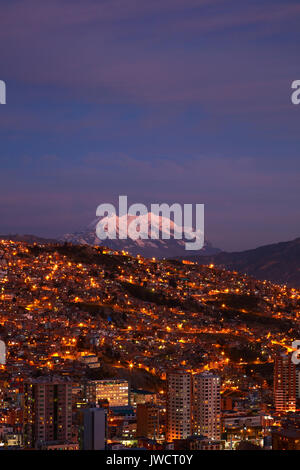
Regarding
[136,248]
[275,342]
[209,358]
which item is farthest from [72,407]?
[136,248]

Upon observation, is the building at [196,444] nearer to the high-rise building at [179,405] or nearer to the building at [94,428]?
the high-rise building at [179,405]

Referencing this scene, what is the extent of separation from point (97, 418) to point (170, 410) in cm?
414

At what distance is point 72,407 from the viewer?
15.9 metres

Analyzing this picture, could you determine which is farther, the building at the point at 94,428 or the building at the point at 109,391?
the building at the point at 109,391

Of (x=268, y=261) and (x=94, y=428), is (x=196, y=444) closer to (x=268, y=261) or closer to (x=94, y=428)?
(x=94, y=428)

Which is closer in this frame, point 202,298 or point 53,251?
point 202,298

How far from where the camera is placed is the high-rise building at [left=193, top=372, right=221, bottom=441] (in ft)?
55.5

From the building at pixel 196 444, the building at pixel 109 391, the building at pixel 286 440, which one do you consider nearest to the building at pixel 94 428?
the building at pixel 196 444

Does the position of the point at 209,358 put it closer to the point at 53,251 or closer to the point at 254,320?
the point at 254,320

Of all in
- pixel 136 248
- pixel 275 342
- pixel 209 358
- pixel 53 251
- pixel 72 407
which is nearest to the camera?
pixel 72 407

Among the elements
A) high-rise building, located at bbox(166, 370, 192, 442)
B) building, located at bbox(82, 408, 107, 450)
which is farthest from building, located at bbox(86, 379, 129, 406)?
building, located at bbox(82, 408, 107, 450)

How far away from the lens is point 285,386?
22078 millimetres

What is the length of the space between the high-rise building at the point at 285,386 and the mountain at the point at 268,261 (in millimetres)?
56219

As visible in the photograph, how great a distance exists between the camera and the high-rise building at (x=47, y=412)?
15180mm
